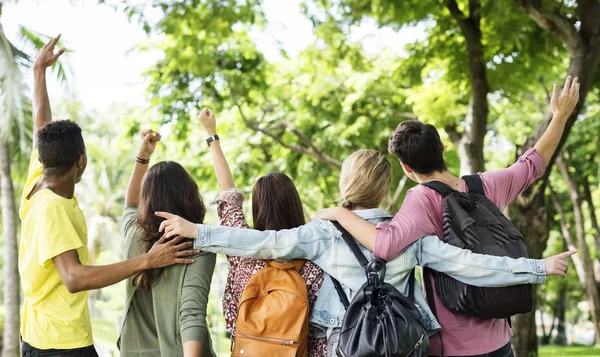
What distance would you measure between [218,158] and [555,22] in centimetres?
553

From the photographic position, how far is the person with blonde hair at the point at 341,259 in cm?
319

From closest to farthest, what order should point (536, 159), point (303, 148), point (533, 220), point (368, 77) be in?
point (536, 159) → point (533, 220) → point (303, 148) → point (368, 77)

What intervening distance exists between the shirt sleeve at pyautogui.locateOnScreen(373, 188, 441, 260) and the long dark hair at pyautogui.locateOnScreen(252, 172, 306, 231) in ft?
1.51

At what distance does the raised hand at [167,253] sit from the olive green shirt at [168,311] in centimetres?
9

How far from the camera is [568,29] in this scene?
324 inches

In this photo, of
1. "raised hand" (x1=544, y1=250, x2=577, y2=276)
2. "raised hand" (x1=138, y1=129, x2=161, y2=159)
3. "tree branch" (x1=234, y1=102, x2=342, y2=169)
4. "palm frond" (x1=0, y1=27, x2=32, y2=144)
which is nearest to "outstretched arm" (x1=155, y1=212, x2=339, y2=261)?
"raised hand" (x1=138, y1=129, x2=161, y2=159)

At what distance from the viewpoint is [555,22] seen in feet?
27.0

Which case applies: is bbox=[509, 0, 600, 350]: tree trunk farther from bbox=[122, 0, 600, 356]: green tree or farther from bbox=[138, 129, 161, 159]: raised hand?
bbox=[138, 129, 161, 159]: raised hand

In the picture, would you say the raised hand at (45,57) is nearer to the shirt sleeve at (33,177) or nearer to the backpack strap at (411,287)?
the shirt sleeve at (33,177)

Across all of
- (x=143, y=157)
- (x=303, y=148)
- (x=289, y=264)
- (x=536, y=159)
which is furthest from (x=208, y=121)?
(x=303, y=148)

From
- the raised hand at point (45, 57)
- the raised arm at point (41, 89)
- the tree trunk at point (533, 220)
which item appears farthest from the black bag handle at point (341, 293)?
the tree trunk at point (533, 220)

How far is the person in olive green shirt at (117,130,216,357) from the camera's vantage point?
339cm

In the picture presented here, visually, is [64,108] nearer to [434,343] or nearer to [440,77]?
[440,77]

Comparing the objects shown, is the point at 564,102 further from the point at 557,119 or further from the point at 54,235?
the point at 54,235
